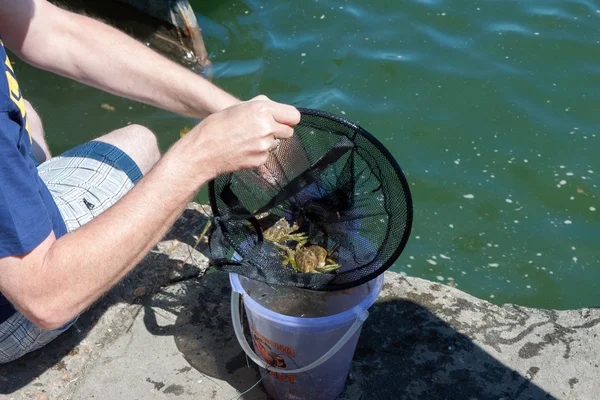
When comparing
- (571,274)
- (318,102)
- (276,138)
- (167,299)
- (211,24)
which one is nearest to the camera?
(276,138)

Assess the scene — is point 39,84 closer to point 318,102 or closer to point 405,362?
point 318,102

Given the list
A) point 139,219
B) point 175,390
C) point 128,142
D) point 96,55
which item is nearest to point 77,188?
point 128,142

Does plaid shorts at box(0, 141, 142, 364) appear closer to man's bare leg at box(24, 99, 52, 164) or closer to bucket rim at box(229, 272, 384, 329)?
man's bare leg at box(24, 99, 52, 164)

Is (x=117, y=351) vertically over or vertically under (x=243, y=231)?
under

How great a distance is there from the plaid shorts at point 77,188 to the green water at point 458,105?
196cm

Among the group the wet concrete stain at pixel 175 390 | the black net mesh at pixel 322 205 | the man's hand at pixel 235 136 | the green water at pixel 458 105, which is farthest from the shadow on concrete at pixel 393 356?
the green water at pixel 458 105

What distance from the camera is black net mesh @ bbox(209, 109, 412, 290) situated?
243 cm

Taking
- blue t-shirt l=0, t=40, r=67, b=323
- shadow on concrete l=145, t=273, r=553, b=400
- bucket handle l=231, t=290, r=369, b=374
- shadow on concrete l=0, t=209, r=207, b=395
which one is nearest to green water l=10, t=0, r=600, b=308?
shadow on concrete l=145, t=273, r=553, b=400

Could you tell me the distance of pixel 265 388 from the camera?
274 centimetres

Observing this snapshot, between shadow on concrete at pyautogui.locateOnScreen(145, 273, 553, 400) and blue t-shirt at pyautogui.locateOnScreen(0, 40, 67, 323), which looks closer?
blue t-shirt at pyautogui.locateOnScreen(0, 40, 67, 323)

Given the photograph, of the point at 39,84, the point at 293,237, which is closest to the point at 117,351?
the point at 293,237

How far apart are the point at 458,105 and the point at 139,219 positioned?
12.2ft

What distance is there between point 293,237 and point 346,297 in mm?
324

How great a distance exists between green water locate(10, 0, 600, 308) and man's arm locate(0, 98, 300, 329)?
225cm
